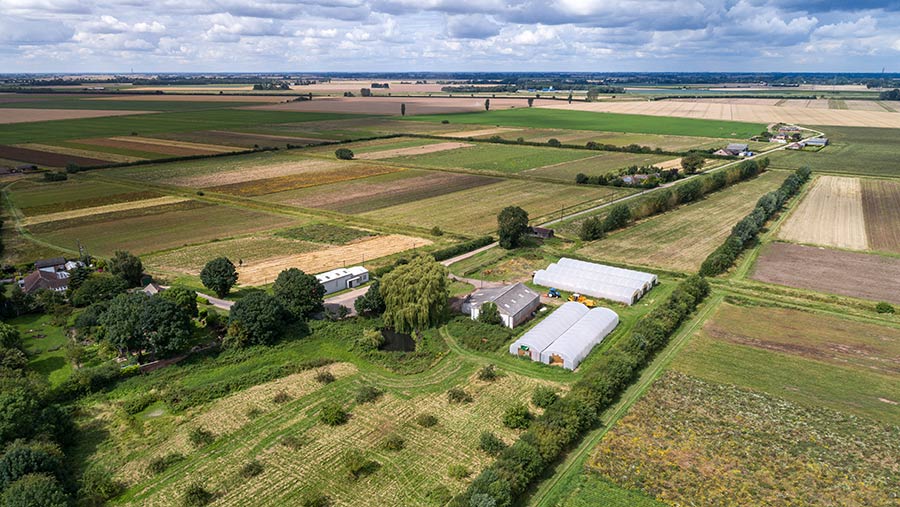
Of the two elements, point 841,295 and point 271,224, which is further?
point 271,224

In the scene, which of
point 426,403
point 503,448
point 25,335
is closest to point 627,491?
point 503,448

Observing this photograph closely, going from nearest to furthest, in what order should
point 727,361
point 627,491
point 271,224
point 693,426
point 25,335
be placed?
1. point 627,491
2. point 693,426
3. point 727,361
4. point 25,335
5. point 271,224

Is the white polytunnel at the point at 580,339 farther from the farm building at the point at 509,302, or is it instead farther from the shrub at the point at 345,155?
the shrub at the point at 345,155

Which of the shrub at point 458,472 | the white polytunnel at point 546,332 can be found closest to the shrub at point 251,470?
the shrub at point 458,472

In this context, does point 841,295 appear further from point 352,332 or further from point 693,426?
point 352,332

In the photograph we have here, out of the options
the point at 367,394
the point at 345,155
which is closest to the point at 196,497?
the point at 367,394

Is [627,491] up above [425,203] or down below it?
below
